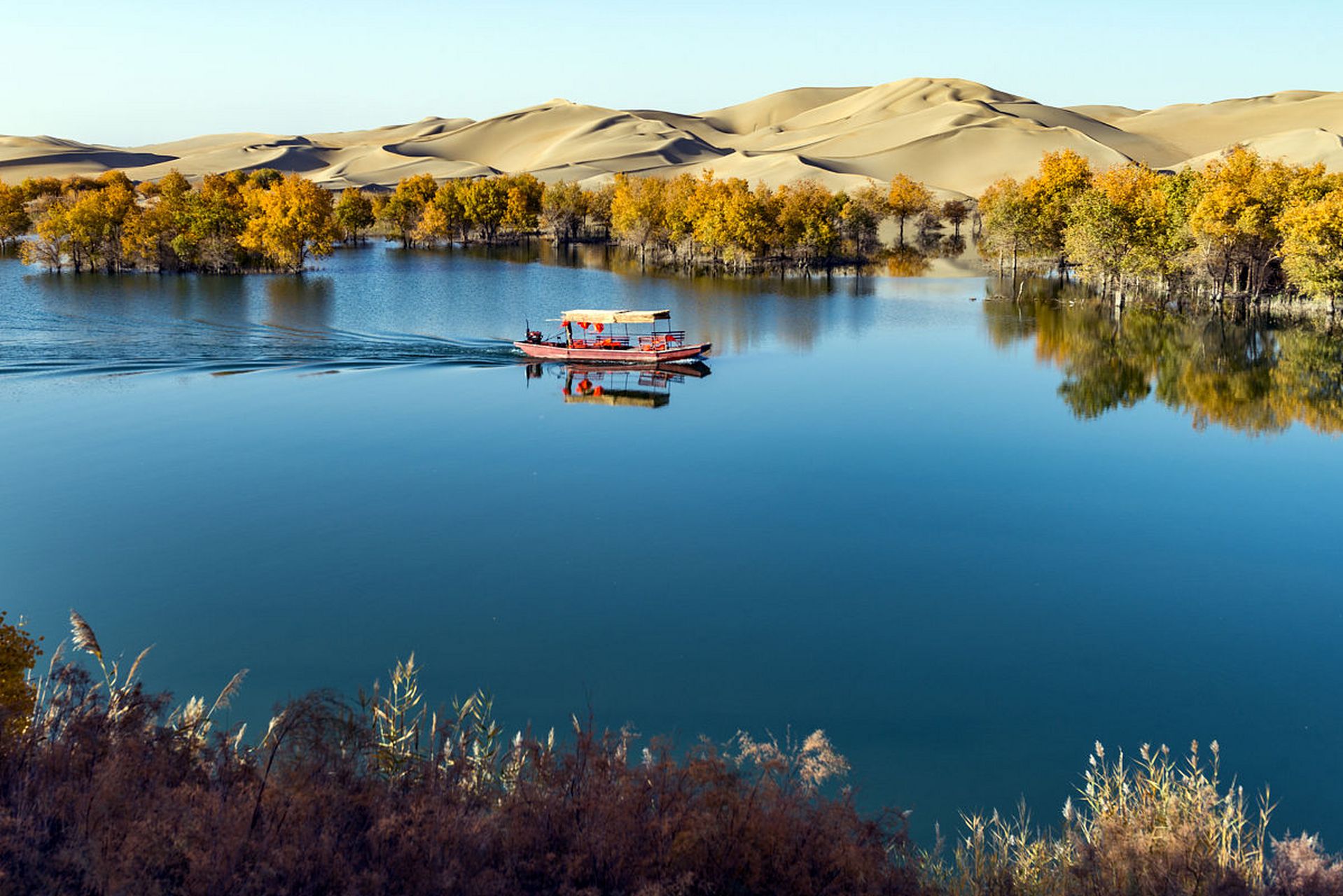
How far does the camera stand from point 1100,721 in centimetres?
1323

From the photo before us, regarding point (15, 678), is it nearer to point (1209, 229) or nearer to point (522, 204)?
point (1209, 229)

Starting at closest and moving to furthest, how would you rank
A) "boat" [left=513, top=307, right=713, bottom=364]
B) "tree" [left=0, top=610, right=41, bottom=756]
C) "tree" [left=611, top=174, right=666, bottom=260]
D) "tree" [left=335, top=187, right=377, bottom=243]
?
"tree" [left=0, top=610, right=41, bottom=756] < "boat" [left=513, top=307, right=713, bottom=364] < "tree" [left=611, top=174, right=666, bottom=260] < "tree" [left=335, top=187, right=377, bottom=243]

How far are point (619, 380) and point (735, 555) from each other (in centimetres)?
1862

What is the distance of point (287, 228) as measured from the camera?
6488cm

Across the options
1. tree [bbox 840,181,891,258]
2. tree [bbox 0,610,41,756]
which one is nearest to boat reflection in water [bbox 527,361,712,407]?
tree [bbox 0,610,41,756]

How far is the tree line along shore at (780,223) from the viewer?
156 ft

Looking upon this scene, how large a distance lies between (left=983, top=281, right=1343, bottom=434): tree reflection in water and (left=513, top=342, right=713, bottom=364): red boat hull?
1275 centimetres

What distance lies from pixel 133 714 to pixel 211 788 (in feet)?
3.83

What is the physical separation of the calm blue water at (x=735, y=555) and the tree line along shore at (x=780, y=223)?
59.9 feet

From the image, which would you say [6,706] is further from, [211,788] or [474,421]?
[474,421]

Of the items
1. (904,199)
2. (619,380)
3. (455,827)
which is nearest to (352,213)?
(904,199)

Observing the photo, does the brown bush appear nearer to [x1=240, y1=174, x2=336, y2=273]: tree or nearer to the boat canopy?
the boat canopy

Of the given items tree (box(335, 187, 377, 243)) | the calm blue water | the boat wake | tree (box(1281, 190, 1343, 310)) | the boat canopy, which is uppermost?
tree (box(335, 187, 377, 243))

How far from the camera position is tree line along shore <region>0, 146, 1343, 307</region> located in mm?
47688
